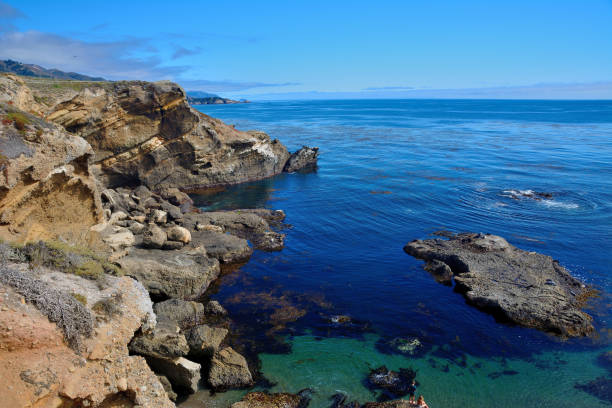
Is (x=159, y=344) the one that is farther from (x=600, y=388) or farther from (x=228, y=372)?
(x=600, y=388)

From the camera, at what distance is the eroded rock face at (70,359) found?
368 inches

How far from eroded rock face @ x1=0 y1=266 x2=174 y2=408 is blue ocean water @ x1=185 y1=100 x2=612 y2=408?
407cm

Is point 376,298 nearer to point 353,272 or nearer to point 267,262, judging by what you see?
point 353,272

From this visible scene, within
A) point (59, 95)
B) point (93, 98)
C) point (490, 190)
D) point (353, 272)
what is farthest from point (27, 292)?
point (490, 190)

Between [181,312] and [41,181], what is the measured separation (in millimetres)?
8239

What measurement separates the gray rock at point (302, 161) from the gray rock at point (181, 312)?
38.0 m

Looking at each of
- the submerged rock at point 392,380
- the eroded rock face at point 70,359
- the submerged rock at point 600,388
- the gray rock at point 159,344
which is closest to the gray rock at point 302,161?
the submerged rock at point 392,380

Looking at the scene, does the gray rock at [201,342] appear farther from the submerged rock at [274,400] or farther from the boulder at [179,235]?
the boulder at [179,235]

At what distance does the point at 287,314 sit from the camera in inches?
800

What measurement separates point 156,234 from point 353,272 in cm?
1238

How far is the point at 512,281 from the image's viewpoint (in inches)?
907

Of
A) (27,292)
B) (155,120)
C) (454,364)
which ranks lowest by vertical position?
(454,364)

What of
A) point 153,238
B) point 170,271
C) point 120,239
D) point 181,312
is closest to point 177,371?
point 181,312

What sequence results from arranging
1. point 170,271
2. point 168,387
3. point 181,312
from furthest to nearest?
point 170,271 → point 181,312 → point 168,387
